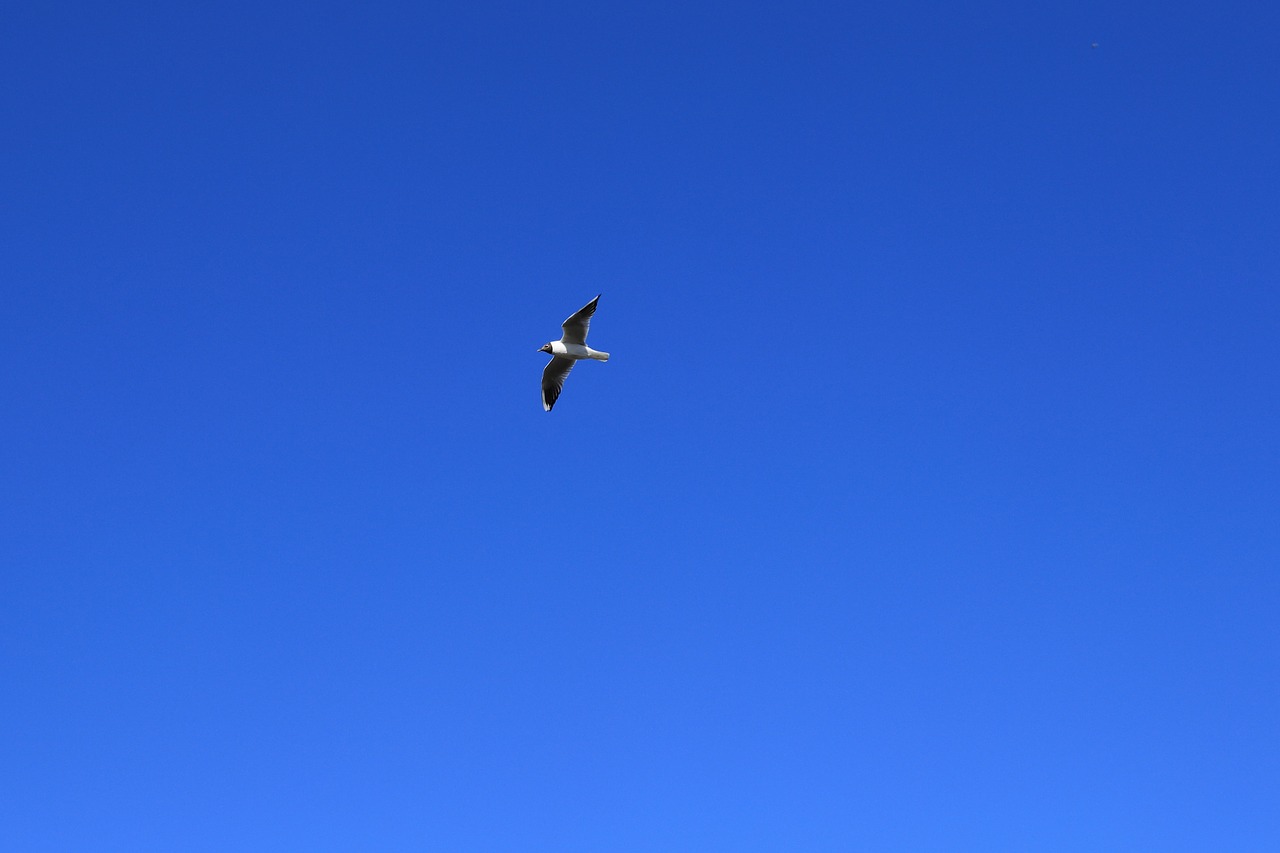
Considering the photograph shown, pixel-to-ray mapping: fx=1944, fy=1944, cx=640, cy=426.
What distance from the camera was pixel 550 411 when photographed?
248ft

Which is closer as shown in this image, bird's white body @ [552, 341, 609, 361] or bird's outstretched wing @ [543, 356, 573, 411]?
bird's white body @ [552, 341, 609, 361]

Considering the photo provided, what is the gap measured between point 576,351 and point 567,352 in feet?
1.19

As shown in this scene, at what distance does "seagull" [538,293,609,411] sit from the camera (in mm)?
73188

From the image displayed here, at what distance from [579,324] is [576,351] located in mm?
1250

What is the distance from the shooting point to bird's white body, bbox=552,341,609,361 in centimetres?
7381

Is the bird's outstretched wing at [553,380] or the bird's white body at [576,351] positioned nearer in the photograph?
the bird's white body at [576,351]

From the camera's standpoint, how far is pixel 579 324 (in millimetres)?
73375

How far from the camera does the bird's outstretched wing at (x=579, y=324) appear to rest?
72.6 m

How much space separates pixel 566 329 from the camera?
73625mm

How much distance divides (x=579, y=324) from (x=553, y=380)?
3194 millimetres

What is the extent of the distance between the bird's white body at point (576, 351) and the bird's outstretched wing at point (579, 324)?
0.19 metres

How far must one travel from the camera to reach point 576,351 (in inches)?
Answer: 2918

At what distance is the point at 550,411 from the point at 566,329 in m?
3.68

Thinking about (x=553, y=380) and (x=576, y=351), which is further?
(x=553, y=380)
